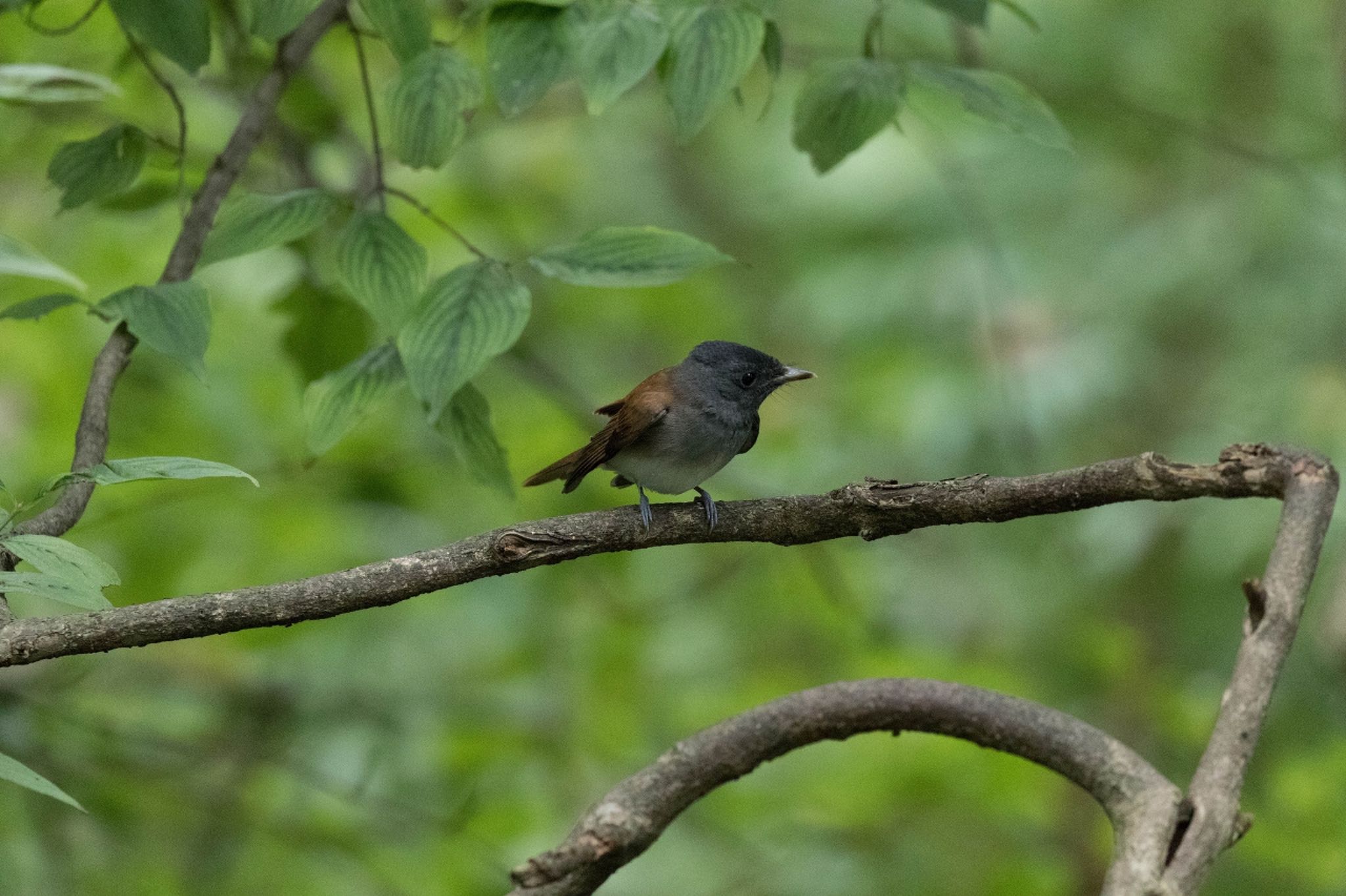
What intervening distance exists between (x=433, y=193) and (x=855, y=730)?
3.49 metres

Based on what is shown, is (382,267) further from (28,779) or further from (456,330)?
(28,779)

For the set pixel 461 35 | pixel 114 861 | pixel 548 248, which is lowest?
pixel 114 861

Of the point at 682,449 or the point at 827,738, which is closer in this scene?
the point at 827,738

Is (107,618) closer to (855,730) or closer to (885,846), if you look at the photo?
(855,730)

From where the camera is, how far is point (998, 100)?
2480 mm

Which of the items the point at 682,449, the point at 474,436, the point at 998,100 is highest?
the point at 998,100

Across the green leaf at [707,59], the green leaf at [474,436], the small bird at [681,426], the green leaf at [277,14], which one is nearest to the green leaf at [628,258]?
the green leaf at [707,59]

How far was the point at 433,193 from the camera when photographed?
202 inches

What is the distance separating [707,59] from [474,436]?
82 centimetres

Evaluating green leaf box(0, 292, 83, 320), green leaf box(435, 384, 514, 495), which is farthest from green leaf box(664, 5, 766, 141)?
green leaf box(0, 292, 83, 320)

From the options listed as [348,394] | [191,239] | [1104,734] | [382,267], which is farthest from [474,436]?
[1104,734]

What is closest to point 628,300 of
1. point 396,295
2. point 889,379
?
point 889,379

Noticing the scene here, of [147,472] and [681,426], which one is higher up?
[681,426]

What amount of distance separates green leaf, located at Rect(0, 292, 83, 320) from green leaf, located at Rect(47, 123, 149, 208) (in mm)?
365
